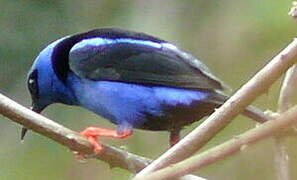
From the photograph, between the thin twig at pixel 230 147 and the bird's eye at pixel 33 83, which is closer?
the thin twig at pixel 230 147

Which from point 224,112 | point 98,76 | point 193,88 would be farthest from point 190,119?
point 224,112

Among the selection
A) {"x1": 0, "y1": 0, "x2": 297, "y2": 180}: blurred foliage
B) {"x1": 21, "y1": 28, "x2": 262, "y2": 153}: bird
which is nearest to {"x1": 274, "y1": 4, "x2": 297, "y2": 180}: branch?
{"x1": 21, "y1": 28, "x2": 262, "y2": 153}: bird

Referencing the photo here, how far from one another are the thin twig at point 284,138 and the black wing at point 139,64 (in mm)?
1265

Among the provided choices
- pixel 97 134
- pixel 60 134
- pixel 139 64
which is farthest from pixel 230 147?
pixel 139 64

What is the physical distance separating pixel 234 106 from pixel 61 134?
2.72ft

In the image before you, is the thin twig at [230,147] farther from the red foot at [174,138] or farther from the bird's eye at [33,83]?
the bird's eye at [33,83]

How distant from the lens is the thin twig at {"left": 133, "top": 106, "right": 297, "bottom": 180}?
5.36 ft

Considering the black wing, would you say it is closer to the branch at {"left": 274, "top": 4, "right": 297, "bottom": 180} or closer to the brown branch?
the brown branch

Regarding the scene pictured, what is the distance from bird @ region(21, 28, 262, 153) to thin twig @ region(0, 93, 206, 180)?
14.9 inches

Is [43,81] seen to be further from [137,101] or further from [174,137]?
[174,137]

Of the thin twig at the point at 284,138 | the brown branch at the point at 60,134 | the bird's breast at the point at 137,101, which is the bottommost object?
the brown branch at the point at 60,134

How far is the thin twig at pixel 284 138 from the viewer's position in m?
1.94

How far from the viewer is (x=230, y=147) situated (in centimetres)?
167

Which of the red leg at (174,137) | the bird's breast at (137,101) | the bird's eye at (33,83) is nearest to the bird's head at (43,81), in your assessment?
the bird's eye at (33,83)
